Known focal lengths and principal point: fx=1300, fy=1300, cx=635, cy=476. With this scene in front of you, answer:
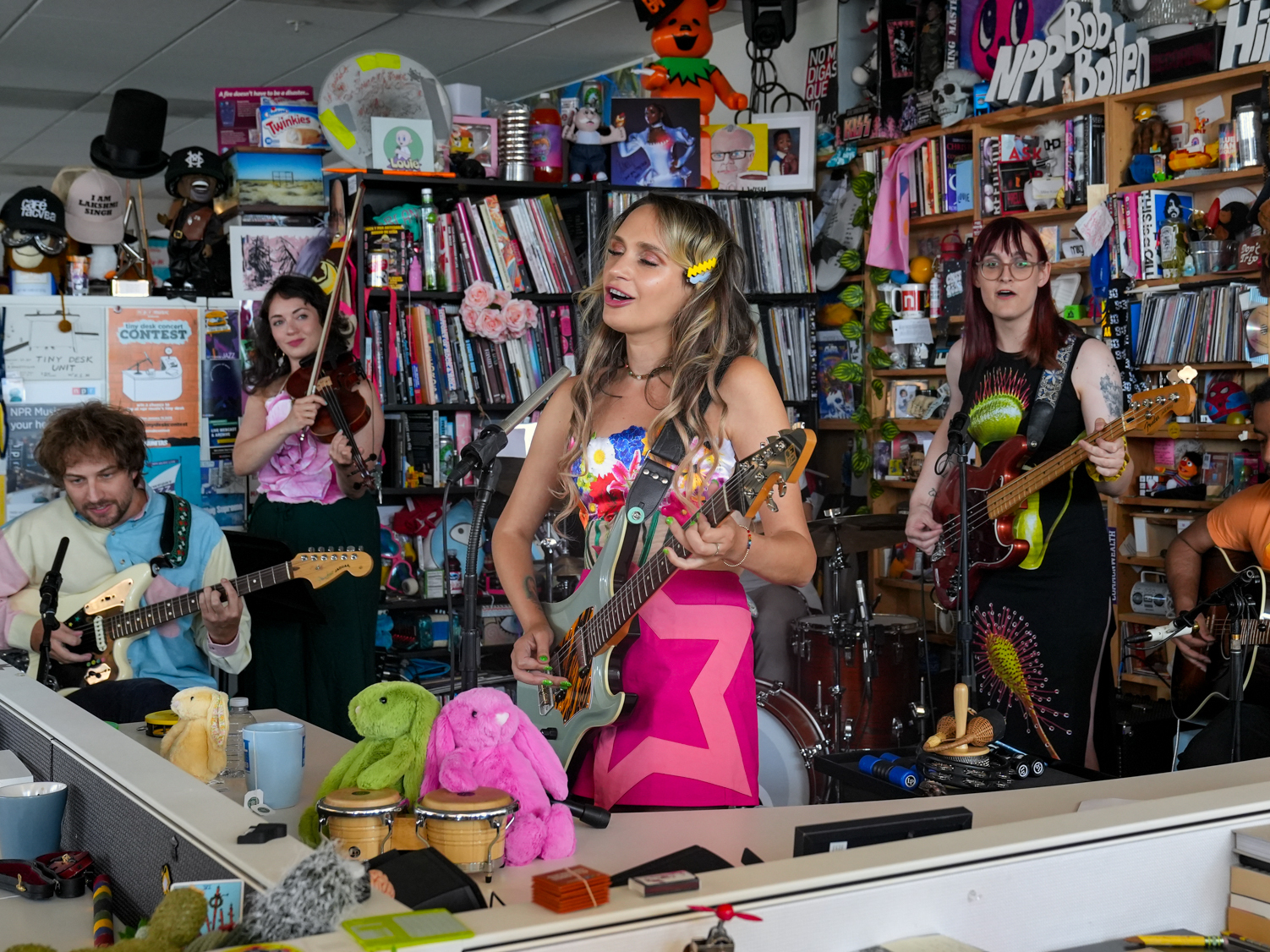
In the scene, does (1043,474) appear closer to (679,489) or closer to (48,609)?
(679,489)

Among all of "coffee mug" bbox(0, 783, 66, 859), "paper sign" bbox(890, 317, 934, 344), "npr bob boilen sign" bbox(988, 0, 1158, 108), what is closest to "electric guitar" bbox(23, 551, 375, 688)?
"coffee mug" bbox(0, 783, 66, 859)

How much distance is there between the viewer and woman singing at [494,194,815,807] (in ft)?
5.89

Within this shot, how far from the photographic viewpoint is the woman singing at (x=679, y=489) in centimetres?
179

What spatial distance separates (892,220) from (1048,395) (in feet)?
7.11

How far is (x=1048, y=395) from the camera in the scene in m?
2.92

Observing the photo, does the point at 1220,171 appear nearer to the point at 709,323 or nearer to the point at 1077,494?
the point at 1077,494

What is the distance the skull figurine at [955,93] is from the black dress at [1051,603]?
1.98 m

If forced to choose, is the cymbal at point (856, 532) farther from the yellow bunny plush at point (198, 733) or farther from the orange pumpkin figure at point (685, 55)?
the yellow bunny plush at point (198, 733)

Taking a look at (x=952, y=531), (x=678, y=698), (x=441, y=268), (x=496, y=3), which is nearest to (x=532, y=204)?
(x=441, y=268)

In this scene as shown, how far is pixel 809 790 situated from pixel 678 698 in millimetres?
1596

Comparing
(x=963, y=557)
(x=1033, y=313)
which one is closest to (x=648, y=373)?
(x=963, y=557)

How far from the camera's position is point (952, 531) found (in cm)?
310

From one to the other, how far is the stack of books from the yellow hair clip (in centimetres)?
112

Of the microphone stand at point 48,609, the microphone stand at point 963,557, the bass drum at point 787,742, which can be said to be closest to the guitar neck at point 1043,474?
the microphone stand at point 963,557
